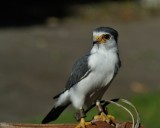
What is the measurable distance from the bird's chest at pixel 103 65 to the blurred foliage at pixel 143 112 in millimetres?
3320

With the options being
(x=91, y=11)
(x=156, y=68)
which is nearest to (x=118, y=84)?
(x=156, y=68)

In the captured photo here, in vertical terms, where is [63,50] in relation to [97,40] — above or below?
below

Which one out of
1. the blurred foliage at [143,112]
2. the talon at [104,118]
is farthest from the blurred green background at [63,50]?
the talon at [104,118]

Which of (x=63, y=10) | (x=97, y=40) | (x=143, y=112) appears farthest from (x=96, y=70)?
(x=63, y=10)

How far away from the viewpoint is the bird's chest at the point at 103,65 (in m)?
3.41

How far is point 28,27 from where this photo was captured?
42.3 feet

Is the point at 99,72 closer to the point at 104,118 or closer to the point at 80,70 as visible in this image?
the point at 80,70

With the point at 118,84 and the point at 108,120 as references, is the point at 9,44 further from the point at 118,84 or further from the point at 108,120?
the point at 108,120

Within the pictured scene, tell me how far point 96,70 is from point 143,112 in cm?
395

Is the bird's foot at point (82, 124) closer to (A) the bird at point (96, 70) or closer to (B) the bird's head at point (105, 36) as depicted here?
(A) the bird at point (96, 70)

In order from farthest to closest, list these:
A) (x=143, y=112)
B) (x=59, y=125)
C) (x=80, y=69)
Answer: (x=143, y=112)
(x=80, y=69)
(x=59, y=125)

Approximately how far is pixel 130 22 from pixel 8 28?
2.51 meters

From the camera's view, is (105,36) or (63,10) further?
(63,10)

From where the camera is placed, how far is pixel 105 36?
339cm
